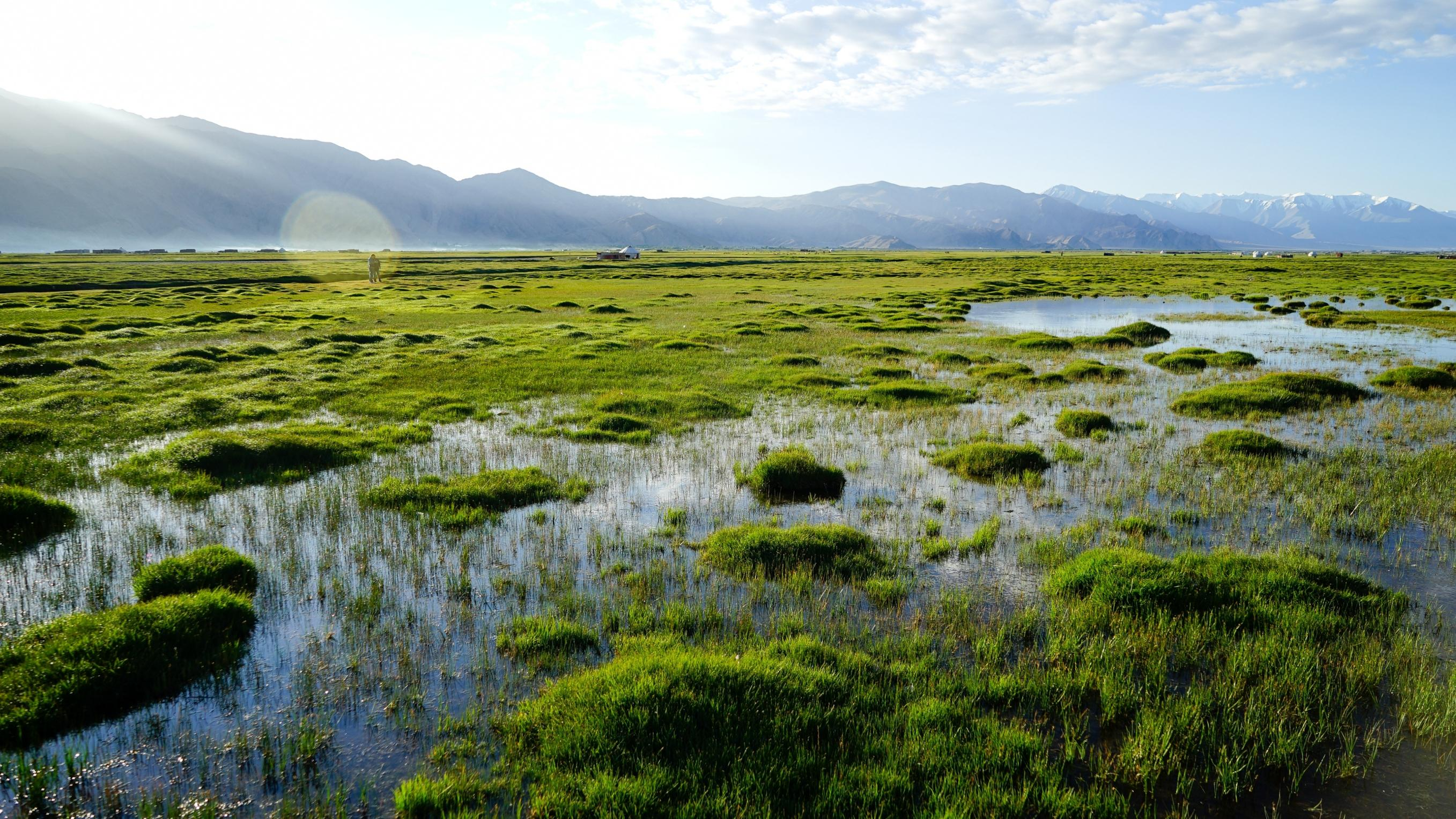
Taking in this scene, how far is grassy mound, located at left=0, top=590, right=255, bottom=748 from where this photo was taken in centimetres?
705

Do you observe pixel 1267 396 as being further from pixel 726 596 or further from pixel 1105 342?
pixel 726 596

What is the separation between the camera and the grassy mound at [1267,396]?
853 inches

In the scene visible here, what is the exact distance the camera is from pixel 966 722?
7152mm

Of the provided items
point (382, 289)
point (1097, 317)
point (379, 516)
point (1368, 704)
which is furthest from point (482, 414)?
point (382, 289)

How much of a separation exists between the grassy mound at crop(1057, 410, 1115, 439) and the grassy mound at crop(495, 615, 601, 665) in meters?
15.3

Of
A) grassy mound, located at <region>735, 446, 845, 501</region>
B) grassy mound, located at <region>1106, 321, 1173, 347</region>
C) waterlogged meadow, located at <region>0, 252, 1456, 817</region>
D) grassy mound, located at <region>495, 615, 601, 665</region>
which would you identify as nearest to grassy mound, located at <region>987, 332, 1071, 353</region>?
grassy mound, located at <region>1106, 321, 1173, 347</region>

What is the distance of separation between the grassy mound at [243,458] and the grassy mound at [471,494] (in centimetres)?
283

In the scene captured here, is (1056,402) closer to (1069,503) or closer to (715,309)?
(1069,503)

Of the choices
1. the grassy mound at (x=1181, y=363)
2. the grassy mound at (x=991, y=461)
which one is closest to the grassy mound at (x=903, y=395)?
the grassy mound at (x=991, y=461)

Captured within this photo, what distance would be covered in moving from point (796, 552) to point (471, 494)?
6763mm

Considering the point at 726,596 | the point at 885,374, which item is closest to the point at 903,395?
the point at 885,374

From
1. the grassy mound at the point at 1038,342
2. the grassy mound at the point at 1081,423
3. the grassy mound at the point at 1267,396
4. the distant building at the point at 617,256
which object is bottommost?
the grassy mound at the point at 1081,423

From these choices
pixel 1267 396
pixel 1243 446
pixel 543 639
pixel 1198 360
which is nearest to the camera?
pixel 543 639

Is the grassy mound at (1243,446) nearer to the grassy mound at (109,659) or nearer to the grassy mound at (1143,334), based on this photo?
the grassy mound at (109,659)
